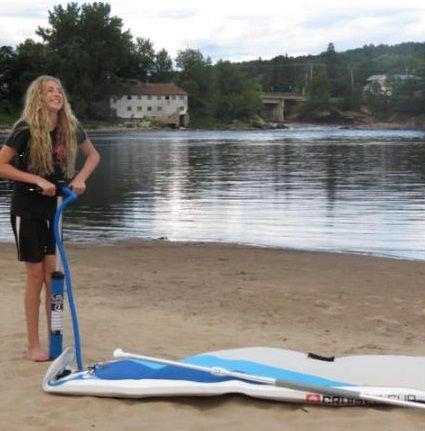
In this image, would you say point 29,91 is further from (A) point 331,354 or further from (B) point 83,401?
(A) point 331,354

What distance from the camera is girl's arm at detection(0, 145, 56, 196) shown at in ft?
15.0

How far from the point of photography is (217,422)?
3871mm

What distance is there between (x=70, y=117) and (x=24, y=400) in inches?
71.1

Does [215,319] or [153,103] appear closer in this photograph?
[215,319]

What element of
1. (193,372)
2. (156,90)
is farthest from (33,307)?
(156,90)

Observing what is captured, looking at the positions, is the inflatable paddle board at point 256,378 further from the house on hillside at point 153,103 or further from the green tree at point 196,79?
the green tree at point 196,79

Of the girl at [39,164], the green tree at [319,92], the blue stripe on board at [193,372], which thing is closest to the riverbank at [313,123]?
the green tree at [319,92]

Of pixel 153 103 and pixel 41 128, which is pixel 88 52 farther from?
pixel 41 128

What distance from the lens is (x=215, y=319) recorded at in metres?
6.80

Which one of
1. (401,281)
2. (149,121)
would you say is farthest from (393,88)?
(401,281)

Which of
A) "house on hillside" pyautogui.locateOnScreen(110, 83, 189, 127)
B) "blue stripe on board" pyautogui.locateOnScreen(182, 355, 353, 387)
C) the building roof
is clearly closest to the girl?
"blue stripe on board" pyautogui.locateOnScreen(182, 355, 353, 387)

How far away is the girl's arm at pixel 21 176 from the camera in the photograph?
4.58 metres

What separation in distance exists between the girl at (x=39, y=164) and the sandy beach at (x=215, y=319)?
2.72ft

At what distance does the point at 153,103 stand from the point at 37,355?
4995 inches
